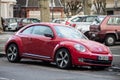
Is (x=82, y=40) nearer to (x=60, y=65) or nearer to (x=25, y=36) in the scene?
(x=60, y=65)

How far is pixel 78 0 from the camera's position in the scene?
7762 cm

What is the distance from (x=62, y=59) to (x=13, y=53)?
8.12 ft

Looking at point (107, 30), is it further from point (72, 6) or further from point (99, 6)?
point (72, 6)

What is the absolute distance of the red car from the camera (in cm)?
1444

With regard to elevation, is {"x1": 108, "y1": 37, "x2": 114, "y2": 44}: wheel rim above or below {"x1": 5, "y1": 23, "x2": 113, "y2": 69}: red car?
below

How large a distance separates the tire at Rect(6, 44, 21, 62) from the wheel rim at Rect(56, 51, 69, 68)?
2.09 metres

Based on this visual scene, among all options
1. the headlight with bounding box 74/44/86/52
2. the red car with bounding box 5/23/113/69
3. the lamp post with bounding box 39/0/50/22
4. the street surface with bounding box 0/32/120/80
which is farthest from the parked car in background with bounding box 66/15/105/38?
the headlight with bounding box 74/44/86/52

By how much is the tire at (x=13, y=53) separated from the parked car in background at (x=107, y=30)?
8.83 m

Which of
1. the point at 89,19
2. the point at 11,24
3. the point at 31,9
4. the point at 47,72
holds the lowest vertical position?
the point at 11,24

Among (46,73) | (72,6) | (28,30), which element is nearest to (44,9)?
(28,30)

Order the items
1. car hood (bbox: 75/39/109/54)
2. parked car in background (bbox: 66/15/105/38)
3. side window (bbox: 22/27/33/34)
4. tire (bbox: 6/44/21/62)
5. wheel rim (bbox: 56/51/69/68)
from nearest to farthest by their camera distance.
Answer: car hood (bbox: 75/39/109/54) < wheel rim (bbox: 56/51/69/68) < side window (bbox: 22/27/33/34) < tire (bbox: 6/44/21/62) < parked car in background (bbox: 66/15/105/38)

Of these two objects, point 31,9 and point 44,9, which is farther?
point 31,9

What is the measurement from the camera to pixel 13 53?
16.5 meters

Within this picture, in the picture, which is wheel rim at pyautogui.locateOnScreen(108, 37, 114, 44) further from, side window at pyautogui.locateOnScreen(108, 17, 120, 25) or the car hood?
the car hood
